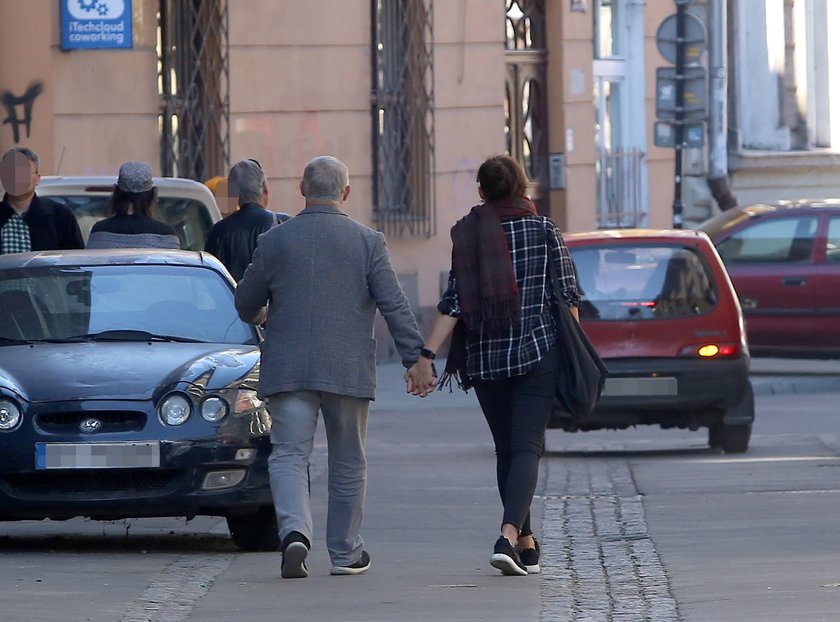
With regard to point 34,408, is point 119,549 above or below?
below

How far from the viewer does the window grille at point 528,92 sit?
24.6 meters

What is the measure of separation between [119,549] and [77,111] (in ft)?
40.0

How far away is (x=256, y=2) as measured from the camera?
21.8 metres

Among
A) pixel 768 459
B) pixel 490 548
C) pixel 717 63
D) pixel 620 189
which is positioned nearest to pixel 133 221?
pixel 490 548

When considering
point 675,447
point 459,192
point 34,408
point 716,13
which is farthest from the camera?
point 716,13

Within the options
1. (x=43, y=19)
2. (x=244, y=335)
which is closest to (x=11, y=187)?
(x=244, y=335)

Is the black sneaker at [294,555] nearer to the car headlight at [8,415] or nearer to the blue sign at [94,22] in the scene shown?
the car headlight at [8,415]

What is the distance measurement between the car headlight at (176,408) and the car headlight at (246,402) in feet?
0.69

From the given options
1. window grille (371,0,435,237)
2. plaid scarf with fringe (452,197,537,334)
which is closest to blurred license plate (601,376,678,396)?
plaid scarf with fringe (452,197,537,334)

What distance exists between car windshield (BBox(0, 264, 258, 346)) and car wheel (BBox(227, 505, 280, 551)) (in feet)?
2.94

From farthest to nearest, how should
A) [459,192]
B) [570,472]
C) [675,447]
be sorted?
[459,192] → [675,447] → [570,472]

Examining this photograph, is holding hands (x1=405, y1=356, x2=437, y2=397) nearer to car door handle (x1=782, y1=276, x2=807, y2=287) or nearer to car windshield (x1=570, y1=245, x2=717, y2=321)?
car windshield (x1=570, y1=245, x2=717, y2=321)

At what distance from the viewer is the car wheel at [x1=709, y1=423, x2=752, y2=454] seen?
1423 centimetres

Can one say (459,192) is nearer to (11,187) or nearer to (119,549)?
(11,187)
